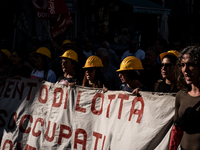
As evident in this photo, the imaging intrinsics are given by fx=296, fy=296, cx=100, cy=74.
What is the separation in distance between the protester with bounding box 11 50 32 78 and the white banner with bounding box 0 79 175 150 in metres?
Result: 0.41

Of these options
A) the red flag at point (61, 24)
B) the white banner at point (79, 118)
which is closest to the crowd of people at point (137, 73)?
the white banner at point (79, 118)

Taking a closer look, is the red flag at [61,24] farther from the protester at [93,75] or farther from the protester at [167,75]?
the protester at [167,75]

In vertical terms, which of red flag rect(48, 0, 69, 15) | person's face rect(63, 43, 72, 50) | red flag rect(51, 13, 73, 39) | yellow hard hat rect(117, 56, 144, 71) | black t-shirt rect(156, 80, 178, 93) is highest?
red flag rect(48, 0, 69, 15)

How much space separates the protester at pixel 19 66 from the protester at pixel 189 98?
3969 millimetres

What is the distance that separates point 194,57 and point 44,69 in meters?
3.74

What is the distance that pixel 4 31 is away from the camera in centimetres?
1242

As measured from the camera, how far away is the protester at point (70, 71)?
17.4 ft

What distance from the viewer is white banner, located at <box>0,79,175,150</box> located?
3.71 m

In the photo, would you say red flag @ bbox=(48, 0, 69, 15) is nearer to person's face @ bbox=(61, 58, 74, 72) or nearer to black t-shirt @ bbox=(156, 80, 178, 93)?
person's face @ bbox=(61, 58, 74, 72)

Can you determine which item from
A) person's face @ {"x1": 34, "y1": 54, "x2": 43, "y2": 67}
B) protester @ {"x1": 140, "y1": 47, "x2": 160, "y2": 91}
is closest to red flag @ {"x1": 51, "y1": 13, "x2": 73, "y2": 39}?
person's face @ {"x1": 34, "y1": 54, "x2": 43, "y2": 67}

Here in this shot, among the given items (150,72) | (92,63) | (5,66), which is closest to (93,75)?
(92,63)

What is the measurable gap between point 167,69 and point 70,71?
190cm

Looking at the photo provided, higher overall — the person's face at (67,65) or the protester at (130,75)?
the person's face at (67,65)

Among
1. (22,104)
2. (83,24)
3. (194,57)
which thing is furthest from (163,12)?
(194,57)
